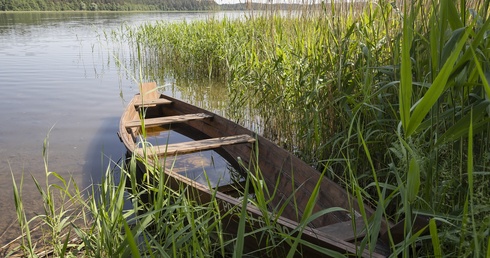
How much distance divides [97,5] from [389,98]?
56346mm

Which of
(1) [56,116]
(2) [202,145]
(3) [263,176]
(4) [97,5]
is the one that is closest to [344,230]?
(3) [263,176]

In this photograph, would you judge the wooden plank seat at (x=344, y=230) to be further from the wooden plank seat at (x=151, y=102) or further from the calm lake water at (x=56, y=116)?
the wooden plank seat at (x=151, y=102)

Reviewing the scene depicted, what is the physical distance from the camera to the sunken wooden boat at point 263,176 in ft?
6.34

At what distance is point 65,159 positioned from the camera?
15.6 feet

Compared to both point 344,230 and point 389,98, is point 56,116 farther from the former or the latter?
point 344,230

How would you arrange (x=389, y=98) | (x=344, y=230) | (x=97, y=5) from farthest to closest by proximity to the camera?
(x=97, y=5) → (x=389, y=98) → (x=344, y=230)

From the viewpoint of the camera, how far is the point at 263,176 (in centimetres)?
343

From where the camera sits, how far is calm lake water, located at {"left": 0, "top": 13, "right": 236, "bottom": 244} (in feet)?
14.0

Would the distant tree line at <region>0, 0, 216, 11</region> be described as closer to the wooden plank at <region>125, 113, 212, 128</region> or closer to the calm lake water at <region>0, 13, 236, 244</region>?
the calm lake water at <region>0, 13, 236, 244</region>

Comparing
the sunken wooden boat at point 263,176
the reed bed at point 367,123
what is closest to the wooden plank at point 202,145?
the sunken wooden boat at point 263,176

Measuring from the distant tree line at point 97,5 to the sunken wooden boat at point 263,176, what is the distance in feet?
119

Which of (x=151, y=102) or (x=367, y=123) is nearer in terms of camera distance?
(x=367, y=123)

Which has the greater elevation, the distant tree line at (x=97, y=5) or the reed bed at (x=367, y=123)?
the reed bed at (x=367, y=123)

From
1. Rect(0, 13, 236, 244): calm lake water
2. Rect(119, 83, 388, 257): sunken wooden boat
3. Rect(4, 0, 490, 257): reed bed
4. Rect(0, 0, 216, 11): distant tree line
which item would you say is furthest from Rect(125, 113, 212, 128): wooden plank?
Rect(0, 0, 216, 11): distant tree line
